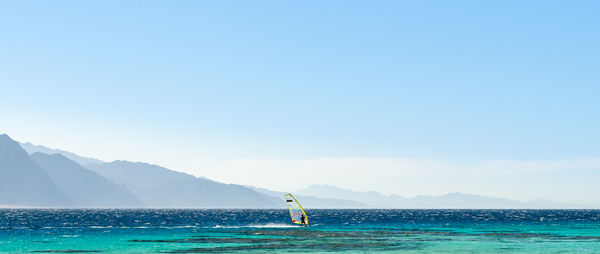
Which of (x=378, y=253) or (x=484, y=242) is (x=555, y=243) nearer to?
(x=484, y=242)

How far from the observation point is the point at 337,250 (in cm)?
6531

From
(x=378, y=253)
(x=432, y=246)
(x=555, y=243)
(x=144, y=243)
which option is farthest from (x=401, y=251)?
(x=144, y=243)

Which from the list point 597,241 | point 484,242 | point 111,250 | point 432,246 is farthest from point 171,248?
point 597,241

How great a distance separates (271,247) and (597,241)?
3953cm

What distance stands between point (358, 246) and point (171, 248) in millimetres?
18816

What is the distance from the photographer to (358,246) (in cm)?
7056

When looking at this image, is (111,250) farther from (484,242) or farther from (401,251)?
(484,242)

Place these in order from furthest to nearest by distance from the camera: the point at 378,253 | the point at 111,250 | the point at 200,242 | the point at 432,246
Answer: the point at 200,242 < the point at 432,246 < the point at 111,250 < the point at 378,253

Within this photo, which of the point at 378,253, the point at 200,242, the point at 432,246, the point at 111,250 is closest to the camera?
the point at 378,253

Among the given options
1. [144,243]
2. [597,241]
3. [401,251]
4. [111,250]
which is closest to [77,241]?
[144,243]

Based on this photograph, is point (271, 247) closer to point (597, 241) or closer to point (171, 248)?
point (171, 248)

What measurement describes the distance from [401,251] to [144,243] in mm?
28503

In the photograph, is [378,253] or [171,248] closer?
[378,253]

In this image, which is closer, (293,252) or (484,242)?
(293,252)
